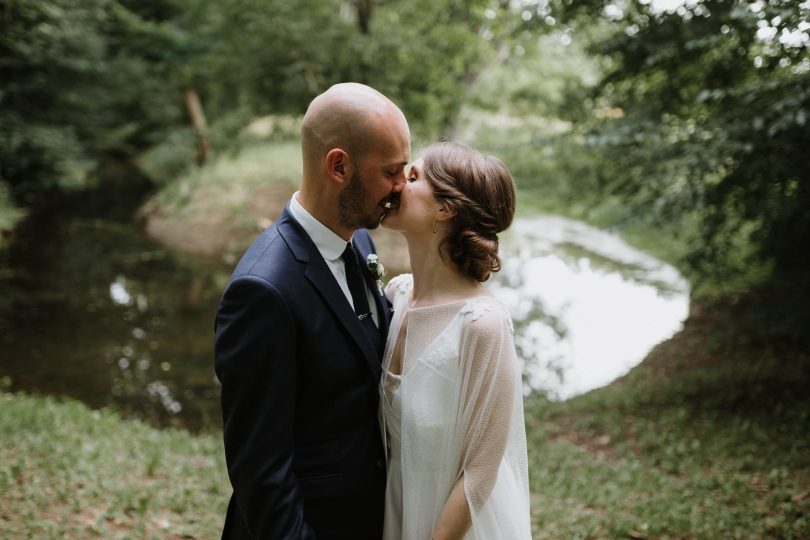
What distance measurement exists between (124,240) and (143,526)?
14049 millimetres

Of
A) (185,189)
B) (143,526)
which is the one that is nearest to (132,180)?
(185,189)

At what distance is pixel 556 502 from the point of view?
5.18 meters

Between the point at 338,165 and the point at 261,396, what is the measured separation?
750mm

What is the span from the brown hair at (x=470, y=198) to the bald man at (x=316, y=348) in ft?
0.64

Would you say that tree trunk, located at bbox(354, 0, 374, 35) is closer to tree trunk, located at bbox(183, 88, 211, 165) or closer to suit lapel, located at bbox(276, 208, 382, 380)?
tree trunk, located at bbox(183, 88, 211, 165)

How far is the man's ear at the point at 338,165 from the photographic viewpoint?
2.04m

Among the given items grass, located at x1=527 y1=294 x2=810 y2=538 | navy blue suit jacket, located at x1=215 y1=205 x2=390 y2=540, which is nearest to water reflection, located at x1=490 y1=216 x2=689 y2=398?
grass, located at x1=527 y1=294 x2=810 y2=538

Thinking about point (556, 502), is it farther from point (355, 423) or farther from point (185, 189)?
point (185, 189)

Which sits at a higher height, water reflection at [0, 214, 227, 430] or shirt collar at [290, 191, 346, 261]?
shirt collar at [290, 191, 346, 261]

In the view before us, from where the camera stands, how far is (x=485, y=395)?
214cm

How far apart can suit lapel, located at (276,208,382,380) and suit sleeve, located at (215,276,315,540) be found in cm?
17

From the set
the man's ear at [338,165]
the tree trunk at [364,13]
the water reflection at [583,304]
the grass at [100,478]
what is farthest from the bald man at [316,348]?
the tree trunk at [364,13]

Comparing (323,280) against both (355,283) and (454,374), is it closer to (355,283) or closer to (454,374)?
(355,283)

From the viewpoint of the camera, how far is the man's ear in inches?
80.1
